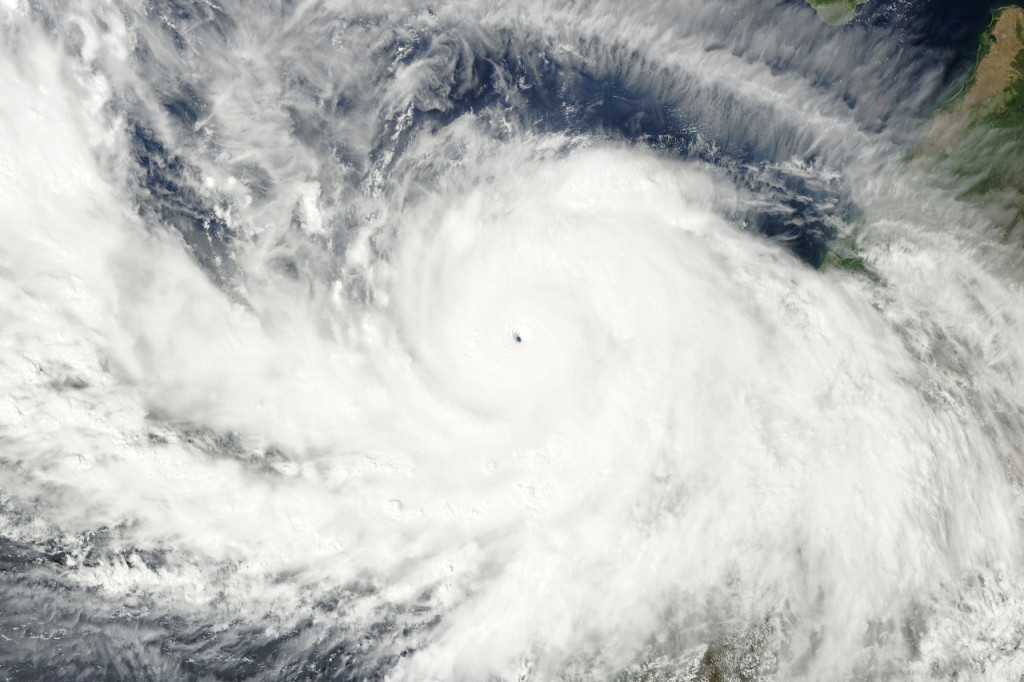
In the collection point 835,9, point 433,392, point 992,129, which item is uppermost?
point 835,9

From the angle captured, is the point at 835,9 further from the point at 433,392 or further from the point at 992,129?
the point at 433,392

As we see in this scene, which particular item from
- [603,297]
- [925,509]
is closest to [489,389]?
[603,297]

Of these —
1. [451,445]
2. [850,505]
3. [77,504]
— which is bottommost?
[77,504]

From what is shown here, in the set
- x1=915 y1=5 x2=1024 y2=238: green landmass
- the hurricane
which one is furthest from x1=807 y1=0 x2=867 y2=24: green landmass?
x1=915 y1=5 x2=1024 y2=238: green landmass

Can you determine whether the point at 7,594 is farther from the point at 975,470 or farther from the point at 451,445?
the point at 975,470

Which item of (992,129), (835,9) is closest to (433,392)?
(835,9)

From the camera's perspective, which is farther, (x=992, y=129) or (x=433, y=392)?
(x=992, y=129)
